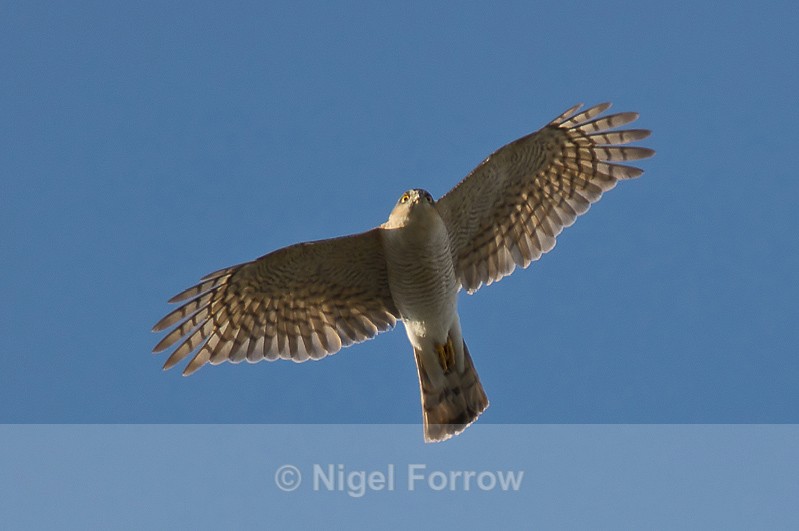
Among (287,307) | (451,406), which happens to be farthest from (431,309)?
(287,307)

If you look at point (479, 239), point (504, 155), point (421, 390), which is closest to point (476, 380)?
point (421, 390)

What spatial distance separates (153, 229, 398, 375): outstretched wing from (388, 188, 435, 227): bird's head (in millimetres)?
576

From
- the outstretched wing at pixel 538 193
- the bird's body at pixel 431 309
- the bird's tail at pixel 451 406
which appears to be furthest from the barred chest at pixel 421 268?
the bird's tail at pixel 451 406

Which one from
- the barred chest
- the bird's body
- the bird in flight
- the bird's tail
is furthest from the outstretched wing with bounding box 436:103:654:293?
the bird's tail

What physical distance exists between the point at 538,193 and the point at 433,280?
5.06 ft

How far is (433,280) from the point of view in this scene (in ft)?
41.6

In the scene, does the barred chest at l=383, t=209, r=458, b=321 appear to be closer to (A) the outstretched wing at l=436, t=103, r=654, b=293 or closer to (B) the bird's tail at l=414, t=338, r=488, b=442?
(A) the outstretched wing at l=436, t=103, r=654, b=293

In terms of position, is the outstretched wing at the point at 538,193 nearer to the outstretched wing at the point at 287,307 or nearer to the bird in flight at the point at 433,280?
the bird in flight at the point at 433,280

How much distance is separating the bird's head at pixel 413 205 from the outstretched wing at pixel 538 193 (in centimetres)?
77

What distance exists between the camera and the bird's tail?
13430mm

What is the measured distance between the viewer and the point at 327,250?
12.8 m

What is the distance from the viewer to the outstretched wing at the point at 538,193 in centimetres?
1305

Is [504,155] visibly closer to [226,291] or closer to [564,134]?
[564,134]
